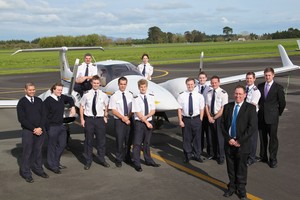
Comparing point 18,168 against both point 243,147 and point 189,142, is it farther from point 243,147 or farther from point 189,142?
point 243,147

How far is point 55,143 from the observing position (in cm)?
788

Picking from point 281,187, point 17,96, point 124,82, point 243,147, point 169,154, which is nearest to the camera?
point 243,147

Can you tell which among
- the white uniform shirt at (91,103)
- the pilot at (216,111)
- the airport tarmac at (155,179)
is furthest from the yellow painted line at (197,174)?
the white uniform shirt at (91,103)

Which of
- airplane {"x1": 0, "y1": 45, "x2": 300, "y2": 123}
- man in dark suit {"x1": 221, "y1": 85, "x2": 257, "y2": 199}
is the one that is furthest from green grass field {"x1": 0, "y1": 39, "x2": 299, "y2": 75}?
man in dark suit {"x1": 221, "y1": 85, "x2": 257, "y2": 199}

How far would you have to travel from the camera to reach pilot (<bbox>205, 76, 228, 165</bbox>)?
26.9 feet

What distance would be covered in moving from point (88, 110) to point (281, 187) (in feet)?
14.5

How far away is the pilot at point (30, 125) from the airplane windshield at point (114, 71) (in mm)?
3576

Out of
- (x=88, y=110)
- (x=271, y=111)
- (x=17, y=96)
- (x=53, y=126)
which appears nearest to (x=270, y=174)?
(x=271, y=111)

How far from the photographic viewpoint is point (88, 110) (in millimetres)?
8023

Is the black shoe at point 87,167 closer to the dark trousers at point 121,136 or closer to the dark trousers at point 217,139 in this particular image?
the dark trousers at point 121,136

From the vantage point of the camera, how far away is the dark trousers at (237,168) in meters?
6.15

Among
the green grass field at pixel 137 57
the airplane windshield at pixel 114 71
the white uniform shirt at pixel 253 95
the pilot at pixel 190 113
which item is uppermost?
the airplane windshield at pixel 114 71

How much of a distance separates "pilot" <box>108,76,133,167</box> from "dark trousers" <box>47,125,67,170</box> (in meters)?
1.21

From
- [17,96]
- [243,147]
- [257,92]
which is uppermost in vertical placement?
[257,92]
